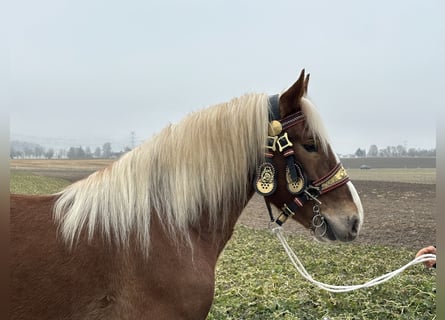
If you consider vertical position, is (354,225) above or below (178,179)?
below

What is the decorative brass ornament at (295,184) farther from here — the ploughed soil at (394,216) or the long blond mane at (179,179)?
the ploughed soil at (394,216)

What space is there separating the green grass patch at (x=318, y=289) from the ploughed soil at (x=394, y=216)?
1.09 metres

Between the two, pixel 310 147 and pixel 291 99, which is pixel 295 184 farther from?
pixel 291 99

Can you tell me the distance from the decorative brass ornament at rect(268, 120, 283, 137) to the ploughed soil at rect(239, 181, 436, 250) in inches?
251

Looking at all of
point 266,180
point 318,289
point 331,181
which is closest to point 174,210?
point 266,180

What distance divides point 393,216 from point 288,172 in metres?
15.9

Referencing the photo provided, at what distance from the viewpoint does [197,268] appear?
89.8 inches

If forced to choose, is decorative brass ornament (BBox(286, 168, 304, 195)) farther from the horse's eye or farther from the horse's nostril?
the horse's nostril

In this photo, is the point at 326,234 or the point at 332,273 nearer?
the point at 326,234

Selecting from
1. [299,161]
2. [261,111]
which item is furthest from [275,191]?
[261,111]

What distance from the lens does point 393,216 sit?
661 inches

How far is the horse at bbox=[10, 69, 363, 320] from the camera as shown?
207 centimetres

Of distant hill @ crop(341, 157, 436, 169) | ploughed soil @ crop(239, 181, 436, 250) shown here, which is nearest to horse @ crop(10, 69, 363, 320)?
ploughed soil @ crop(239, 181, 436, 250)

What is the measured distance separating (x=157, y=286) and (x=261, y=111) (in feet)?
4.17
